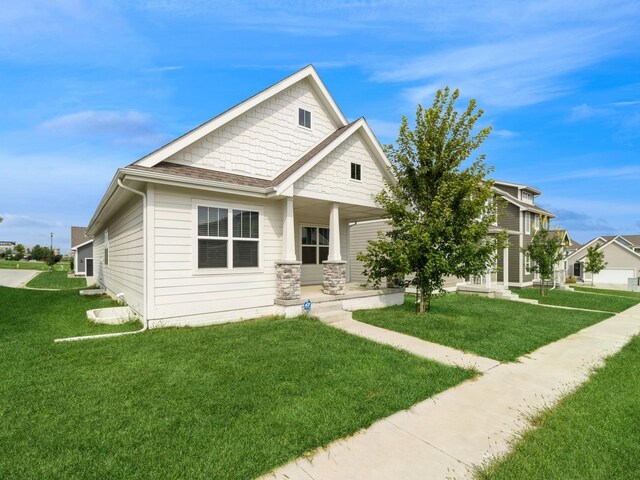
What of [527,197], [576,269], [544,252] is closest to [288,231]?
[544,252]

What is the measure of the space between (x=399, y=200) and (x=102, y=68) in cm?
1020

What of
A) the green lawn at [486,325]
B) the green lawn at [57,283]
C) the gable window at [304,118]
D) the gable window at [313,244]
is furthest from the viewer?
the green lawn at [57,283]

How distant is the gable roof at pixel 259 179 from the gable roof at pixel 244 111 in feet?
0.92

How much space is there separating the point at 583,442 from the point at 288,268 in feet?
21.6

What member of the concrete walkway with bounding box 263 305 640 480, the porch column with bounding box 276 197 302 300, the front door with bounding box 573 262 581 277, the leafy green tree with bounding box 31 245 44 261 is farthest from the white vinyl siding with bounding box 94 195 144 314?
the leafy green tree with bounding box 31 245 44 261

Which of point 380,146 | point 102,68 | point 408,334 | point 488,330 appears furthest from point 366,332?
point 102,68

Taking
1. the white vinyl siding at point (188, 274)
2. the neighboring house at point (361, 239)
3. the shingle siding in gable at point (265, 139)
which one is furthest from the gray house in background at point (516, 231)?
the white vinyl siding at point (188, 274)

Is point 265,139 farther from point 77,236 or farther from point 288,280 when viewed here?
point 77,236

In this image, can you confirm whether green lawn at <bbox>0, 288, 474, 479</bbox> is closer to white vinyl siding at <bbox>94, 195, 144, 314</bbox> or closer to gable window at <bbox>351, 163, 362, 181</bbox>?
white vinyl siding at <bbox>94, 195, 144, 314</bbox>

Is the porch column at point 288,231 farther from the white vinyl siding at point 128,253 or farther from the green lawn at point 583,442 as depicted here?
the green lawn at point 583,442

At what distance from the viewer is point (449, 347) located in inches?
256

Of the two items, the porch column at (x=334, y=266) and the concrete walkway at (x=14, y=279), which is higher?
the porch column at (x=334, y=266)

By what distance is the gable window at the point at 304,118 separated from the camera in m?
10.7

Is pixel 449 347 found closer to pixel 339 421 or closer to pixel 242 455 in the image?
pixel 339 421
